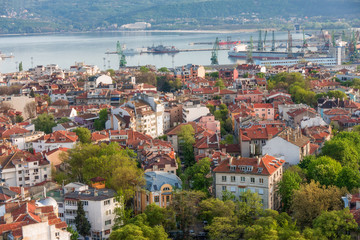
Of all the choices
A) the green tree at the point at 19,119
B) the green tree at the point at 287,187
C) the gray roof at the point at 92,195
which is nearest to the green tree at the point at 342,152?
the green tree at the point at 287,187

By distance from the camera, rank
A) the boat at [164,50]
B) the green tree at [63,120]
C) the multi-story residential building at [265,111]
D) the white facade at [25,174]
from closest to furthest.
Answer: the white facade at [25,174] → the green tree at [63,120] → the multi-story residential building at [265,111] → the boat at [164,50]

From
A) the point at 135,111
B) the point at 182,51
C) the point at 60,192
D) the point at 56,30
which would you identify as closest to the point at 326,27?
the point at 182,51

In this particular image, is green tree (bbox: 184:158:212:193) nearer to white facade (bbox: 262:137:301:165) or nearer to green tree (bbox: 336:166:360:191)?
white facade (bbox: 262:137:301:165)

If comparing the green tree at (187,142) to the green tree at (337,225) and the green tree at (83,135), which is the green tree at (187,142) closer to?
the green tree at (83,135)

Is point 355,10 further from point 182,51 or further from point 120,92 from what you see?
point 120,92

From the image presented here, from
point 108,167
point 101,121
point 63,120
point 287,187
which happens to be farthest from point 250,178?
point 63,120

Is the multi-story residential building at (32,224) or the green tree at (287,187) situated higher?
the multi-story residential building at (32,224)
